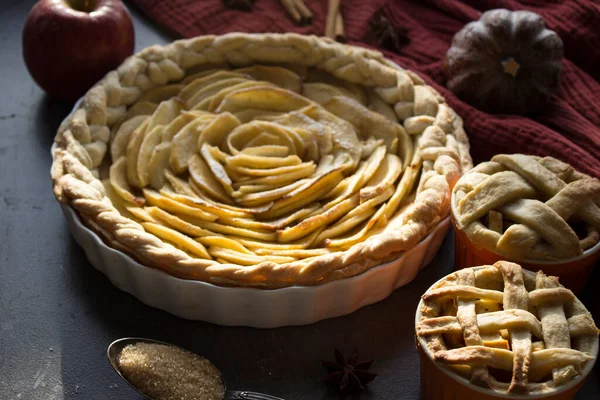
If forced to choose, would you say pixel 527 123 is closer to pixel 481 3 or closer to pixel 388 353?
pixel 481 3

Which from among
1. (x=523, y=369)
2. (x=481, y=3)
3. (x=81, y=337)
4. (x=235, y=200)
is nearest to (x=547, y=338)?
(x=523, y=369)

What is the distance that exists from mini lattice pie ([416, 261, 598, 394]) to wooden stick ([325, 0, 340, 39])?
1.97m

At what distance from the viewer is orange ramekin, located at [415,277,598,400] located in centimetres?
206

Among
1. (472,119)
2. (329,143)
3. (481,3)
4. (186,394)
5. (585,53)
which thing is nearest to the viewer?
(186,394)

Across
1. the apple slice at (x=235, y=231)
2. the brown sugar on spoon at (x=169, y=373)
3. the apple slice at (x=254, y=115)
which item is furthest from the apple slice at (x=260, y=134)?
the brown sugar on spoon at (x=169, y=373)

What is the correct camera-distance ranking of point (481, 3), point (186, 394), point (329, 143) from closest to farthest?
1. point (186, 394)
2. point (329, 143)
3. point (481, 3)

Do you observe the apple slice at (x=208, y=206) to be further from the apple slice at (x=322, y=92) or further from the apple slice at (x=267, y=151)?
the apple slice at (x=322, y=92)

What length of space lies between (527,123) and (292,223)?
121 centimetres

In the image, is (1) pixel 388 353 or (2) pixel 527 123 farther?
(2) pixel 527 123

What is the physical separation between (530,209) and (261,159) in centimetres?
106

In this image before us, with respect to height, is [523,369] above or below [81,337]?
→ above

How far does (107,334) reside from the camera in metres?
2.64

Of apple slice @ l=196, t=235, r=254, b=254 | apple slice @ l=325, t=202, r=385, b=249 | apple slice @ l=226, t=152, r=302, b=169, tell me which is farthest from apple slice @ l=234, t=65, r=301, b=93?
apple slice @ l=196, t=235, r=254, b=254

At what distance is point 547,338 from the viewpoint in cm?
218
